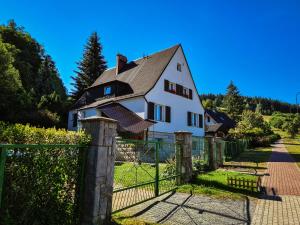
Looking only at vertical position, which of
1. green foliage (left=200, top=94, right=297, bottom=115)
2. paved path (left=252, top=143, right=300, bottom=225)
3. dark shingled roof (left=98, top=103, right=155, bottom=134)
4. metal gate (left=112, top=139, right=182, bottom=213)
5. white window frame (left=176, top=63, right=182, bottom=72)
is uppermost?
green foliage (left=200, top=94, right=297, bottom=115)

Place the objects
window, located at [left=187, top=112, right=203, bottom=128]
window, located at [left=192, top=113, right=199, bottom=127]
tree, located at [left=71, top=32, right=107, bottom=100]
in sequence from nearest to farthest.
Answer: window, located at [left=187, top=112, right=203, bottom=128] < window, located at [left=192, top=113, right=199, bottom=127] < tree, located at [left=71, top=32, right=107, bottom=100]

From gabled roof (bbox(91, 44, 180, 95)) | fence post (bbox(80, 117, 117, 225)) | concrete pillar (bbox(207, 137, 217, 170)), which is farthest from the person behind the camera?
gabled roof (bbox(91, 44, 180, 95))

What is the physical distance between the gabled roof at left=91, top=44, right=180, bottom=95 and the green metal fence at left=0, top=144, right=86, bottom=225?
1807 cm

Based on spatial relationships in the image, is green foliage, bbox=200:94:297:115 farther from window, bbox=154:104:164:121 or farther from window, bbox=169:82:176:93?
window, bbox=154:104:164:121

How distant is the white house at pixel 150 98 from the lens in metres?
22.9

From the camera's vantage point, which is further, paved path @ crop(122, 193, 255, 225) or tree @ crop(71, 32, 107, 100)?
tree @ crop(71, 32, 107, 100)

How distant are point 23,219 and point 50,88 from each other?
39.1 metres

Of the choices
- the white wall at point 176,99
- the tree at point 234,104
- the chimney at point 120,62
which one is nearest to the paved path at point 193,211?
the white wall at point 176,99

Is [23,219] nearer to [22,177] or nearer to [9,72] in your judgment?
[22,177]

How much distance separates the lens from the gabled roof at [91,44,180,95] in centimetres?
2467

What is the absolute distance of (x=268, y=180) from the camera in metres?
11.8

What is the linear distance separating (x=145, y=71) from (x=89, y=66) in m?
23.7

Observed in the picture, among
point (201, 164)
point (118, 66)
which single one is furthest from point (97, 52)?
point (201, 164)

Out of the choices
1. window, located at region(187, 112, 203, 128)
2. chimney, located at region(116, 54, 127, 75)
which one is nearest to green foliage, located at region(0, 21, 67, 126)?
chimney, located at region(116, 54, 127, 75)
